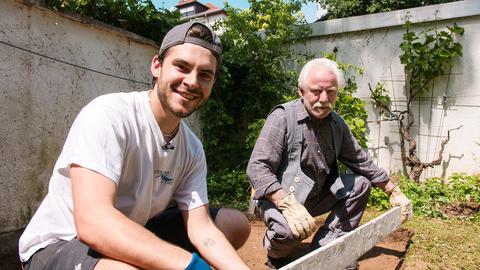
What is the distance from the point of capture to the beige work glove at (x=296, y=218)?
2.26 meters

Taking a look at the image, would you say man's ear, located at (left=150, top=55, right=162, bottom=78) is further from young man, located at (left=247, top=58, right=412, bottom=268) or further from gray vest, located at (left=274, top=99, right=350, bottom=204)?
gray vest, located at (left=274, top=99, right=350, bottom=204)

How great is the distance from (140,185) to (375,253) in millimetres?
2108

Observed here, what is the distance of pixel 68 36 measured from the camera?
3590mm

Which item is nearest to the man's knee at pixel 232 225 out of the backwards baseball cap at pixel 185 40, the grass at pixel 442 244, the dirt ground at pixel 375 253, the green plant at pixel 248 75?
the dirt ground at pixel 375 253

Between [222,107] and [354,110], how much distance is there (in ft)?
5.73

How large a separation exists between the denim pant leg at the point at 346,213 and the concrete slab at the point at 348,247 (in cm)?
18

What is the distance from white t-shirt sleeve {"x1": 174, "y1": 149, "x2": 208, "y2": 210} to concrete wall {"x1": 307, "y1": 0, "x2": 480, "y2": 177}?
4.03 m

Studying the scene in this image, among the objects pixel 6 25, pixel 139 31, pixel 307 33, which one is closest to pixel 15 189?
pixel 6 25

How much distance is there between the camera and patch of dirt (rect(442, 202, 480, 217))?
415cm

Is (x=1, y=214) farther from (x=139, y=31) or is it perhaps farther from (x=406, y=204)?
(x=406, y=204)

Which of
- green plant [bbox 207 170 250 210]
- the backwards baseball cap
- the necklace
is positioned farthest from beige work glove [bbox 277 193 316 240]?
green plant [bbox 207 170 250 210]

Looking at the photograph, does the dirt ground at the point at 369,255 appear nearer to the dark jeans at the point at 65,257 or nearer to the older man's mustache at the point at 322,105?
the older man's mustache at the point at 322,105

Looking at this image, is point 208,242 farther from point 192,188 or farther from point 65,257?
point 65,257

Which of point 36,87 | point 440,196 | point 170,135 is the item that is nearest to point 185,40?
point 170,135
